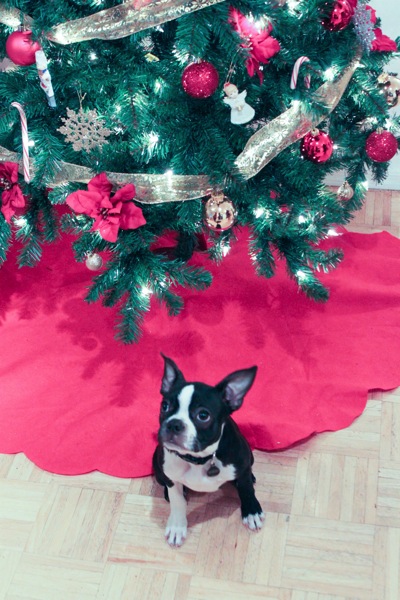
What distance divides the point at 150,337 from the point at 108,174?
0.50 meters

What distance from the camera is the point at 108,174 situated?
1583 millimetres

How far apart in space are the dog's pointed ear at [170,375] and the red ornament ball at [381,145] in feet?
2.45

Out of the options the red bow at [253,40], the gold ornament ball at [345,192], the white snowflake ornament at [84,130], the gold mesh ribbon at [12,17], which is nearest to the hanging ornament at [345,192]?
the gold ornament ball at [345,192]

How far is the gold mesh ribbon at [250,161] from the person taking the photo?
5.17 ft

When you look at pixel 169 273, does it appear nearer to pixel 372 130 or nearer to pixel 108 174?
pixel 108 174

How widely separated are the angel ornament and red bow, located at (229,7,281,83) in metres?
0.05

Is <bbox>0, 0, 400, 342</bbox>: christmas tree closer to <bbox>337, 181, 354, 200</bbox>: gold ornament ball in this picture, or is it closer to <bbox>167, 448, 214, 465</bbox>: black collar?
<bbox>337, 181, 354, 200</bbox>: gold ornament ball

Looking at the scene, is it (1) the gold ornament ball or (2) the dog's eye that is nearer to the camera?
(2) the dog's eye

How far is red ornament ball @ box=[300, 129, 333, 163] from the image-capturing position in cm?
164

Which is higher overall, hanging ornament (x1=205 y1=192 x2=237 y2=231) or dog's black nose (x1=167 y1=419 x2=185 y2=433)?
hanging ornament (x1=205 y1=192 x2=237 y2=231)

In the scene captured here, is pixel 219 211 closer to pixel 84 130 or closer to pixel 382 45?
pixel 84 130

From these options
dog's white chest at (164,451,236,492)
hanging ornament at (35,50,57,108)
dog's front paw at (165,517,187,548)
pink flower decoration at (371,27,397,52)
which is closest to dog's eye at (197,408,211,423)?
dog's white chest at (164,451,236,492)

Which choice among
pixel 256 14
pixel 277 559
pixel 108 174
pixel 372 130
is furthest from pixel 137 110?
pixel 277 559

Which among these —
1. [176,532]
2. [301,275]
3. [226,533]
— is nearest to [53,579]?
[176,532]
